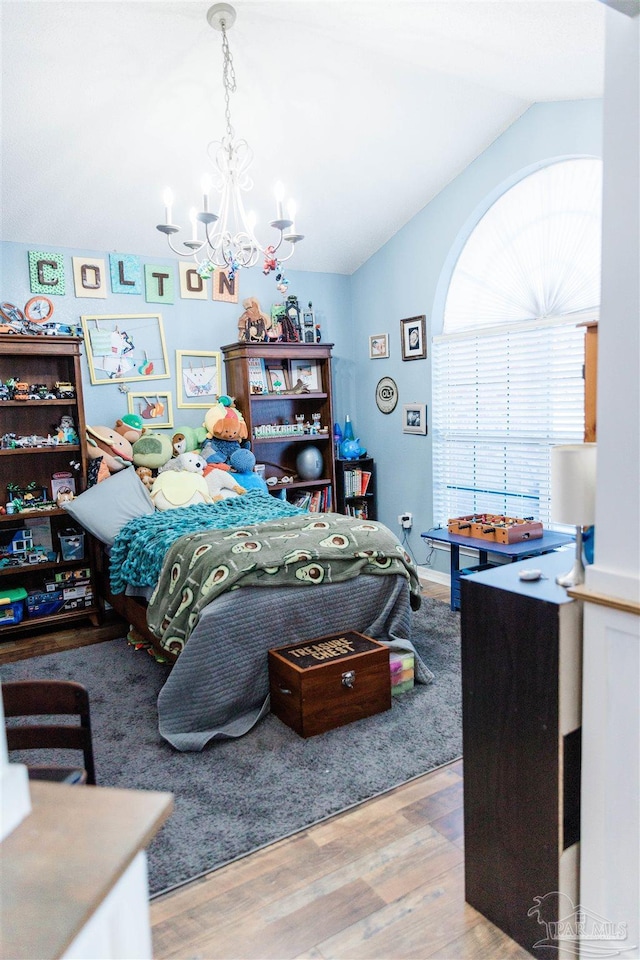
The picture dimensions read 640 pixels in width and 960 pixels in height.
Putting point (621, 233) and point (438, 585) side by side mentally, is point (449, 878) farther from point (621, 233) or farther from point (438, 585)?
point (438, 585)

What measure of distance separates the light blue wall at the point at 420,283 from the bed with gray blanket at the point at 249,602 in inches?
68.1

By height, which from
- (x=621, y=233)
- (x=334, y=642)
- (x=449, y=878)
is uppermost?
(x=621, y=233)

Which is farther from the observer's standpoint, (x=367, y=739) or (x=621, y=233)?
(x=367, y=739)

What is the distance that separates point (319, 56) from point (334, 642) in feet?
9.42

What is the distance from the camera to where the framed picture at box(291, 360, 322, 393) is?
5.16 m

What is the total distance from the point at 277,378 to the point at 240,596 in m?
2.62

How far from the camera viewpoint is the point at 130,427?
4.34 m

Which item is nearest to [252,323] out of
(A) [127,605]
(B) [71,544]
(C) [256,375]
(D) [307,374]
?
(C) [256,375]

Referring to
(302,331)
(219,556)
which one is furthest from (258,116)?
(219,556)

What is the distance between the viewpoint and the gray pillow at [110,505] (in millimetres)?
3809

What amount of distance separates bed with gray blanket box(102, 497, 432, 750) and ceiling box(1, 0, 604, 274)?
212 cm

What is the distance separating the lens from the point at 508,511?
4.35 metres

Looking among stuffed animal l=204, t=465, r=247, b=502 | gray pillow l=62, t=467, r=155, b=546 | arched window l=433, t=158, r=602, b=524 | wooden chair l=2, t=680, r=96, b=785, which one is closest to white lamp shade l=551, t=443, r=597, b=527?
wooden chair l=2, t=680, r=96, b=785

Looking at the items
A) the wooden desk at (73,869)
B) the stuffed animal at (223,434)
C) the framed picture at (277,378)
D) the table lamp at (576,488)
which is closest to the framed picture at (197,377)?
the stuffed animal at (223,434)
